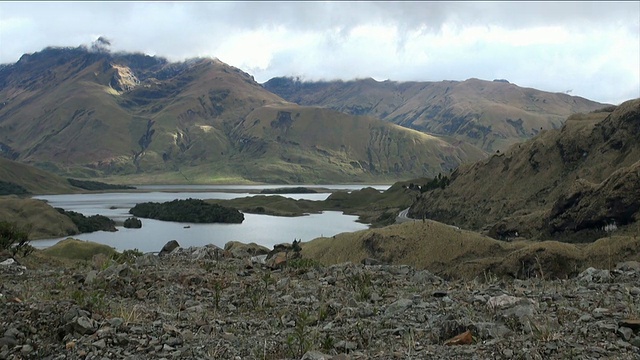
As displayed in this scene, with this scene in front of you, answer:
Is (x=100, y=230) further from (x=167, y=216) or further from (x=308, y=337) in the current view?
(x=308, y=337)

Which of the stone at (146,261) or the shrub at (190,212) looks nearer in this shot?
the stone at (146,261)

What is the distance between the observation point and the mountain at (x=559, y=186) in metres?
58.2

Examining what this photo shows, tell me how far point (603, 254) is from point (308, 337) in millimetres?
29685

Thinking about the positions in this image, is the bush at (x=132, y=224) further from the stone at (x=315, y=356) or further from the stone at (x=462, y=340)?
the stone at (x=462, y=340)

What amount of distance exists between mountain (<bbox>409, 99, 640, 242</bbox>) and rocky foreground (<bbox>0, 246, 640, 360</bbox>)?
46186mm

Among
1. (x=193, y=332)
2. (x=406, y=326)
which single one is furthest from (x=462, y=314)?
(x=193, y=332)

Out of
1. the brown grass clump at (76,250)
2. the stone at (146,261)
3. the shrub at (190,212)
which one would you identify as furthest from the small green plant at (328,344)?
the shrub at (190,212)

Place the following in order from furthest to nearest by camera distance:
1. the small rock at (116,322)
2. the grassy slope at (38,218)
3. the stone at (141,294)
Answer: the grassy slope at (38,218) < the stone at (141,294) < the small rock at (116,322)

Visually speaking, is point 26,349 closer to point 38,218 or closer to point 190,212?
point 38,218

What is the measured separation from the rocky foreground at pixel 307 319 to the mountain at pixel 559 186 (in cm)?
4619

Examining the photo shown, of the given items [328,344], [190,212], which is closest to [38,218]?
[190,212]

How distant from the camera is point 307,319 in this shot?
11969mm

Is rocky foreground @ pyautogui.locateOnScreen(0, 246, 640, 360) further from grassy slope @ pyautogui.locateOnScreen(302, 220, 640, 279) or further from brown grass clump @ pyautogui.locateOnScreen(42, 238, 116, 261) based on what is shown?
brown grass clump @ pyautogui.locateOnScreen(42, 238, 116, 261)

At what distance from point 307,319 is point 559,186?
85.2 metres
